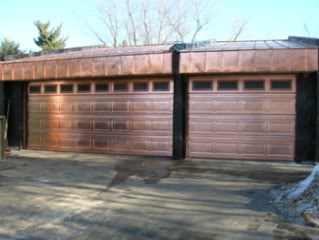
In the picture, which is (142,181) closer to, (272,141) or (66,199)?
(66,199)

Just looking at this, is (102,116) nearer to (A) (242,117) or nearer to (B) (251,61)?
(A) (242,117)

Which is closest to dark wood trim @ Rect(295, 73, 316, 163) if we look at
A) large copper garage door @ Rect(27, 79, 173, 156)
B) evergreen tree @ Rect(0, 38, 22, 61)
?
large copper garage door @ Rect(27, 79, 173, 156)

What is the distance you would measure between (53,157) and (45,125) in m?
2.15

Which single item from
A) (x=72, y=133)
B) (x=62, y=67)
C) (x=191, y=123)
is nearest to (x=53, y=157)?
(x=72, y=133)

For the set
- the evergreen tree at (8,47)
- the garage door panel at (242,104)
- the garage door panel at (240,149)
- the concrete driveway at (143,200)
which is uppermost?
the evergreen tree at (8,47)

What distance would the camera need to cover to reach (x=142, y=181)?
9.40 m

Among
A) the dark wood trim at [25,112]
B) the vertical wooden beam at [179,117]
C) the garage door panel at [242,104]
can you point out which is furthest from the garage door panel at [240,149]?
the dark wood trim at [25,112]

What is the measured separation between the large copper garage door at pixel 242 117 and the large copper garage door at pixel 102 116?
3.05 ft

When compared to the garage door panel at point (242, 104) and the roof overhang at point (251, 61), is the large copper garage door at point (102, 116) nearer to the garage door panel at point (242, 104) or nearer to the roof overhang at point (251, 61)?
the garage door panel at point (242, 104)

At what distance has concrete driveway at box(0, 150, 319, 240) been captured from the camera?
569 centimetres

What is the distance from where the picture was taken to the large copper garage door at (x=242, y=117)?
480 inches

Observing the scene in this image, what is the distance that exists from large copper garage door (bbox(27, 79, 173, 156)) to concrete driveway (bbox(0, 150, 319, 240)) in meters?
1.39

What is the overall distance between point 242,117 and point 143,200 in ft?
19.2

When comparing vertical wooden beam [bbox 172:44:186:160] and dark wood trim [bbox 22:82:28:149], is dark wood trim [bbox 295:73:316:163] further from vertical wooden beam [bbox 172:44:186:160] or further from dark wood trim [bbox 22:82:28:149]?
dark wood trim [bbox 22:82:28:149]
